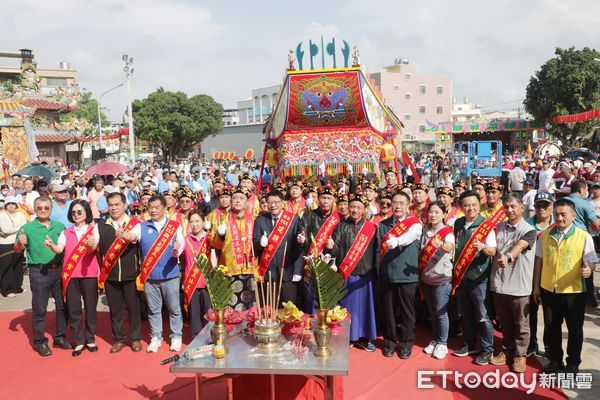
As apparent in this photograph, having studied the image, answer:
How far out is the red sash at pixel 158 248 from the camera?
4.36 metres

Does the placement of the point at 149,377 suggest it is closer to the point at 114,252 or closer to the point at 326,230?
the point at 114,252

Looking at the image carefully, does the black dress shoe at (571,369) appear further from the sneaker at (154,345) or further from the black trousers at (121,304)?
the black trousers at (121,304)

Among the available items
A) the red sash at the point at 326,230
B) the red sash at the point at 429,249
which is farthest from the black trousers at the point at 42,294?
the red sash at the point at 429,249

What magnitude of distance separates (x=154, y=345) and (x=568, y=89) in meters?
30.0

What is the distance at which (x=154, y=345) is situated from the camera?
454 cm

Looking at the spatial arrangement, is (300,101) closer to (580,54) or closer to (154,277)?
(154,277)

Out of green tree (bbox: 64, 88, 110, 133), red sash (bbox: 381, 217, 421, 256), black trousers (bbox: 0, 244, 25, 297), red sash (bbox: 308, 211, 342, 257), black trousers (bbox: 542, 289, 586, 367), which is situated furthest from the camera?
green tree (bbox: 64, 88, 110, 133)

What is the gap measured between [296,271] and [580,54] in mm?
30268

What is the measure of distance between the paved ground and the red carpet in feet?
0.67

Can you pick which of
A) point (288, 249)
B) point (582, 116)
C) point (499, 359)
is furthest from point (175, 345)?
point (582, 116)

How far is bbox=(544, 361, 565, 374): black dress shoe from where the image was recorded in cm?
377

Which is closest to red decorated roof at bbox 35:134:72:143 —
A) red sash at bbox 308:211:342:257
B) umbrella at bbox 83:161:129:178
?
umbrella at bbox 83:161:129:178

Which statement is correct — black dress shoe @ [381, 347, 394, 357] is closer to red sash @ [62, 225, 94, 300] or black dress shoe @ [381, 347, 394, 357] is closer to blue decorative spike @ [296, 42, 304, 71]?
red sash @ [62, 225, 94, 300]

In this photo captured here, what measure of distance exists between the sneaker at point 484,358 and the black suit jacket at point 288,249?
1.74 meters
